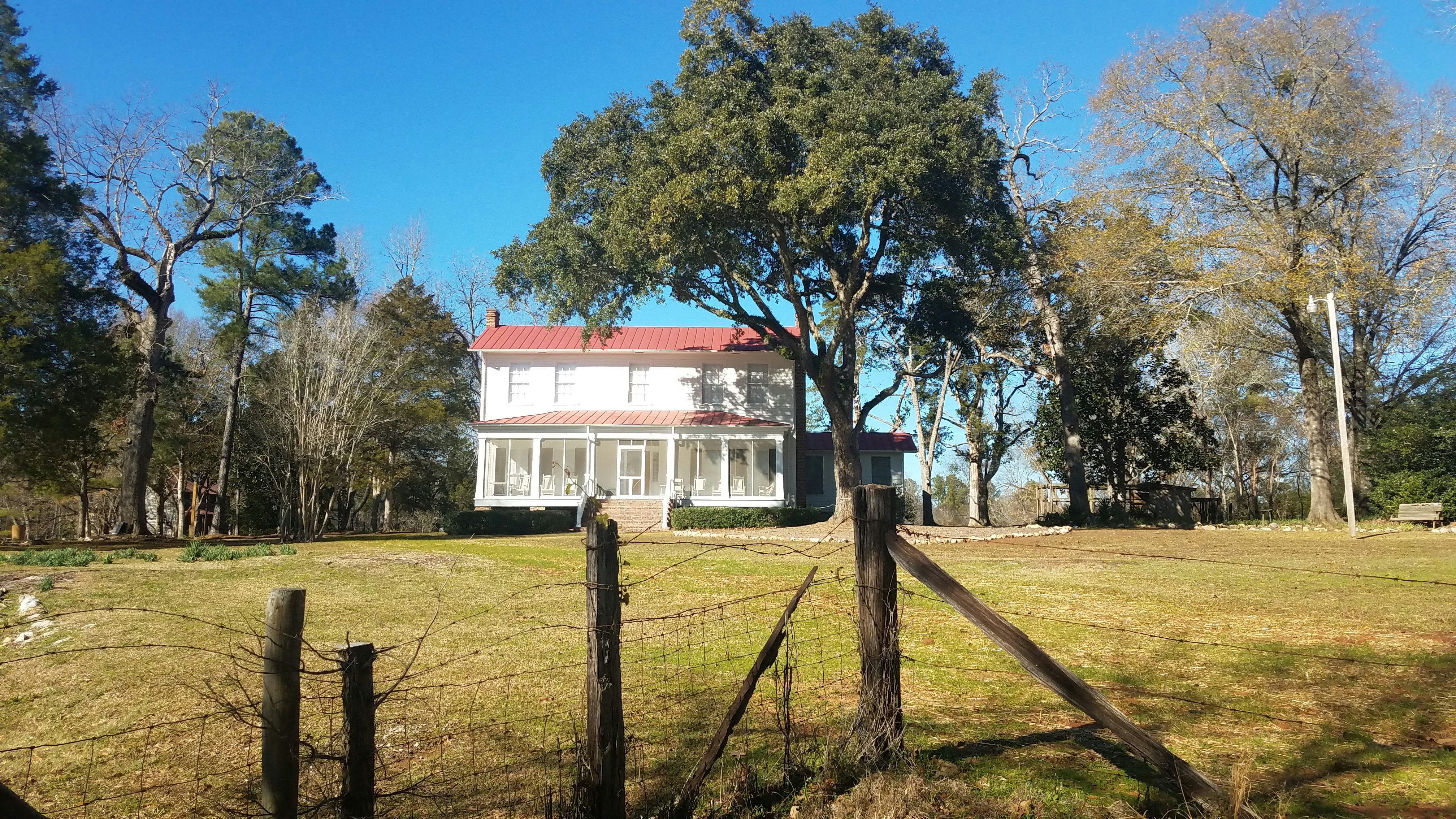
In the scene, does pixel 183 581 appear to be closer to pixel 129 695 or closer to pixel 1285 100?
pixel 129 695

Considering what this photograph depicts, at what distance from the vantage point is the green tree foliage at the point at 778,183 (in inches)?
872

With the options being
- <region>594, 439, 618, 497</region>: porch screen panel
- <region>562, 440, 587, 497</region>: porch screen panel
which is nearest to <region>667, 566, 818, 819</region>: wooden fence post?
<region>562, 440, 587, 497</region>: porch screen panel

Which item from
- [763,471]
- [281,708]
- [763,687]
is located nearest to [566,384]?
[763,471]

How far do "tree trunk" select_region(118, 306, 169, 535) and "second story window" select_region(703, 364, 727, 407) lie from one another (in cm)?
1900

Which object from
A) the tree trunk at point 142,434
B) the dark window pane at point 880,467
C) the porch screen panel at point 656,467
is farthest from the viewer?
the dark window pane at point 880,467

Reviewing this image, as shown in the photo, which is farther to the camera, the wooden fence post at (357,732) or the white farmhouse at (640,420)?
the white farmhouse at (640,420)

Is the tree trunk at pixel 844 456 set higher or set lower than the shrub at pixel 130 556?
higher

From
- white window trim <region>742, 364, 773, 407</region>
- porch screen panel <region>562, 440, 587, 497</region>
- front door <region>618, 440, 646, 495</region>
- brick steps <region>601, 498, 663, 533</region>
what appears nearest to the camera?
brick steps <region>601, 498, 663, 533</region>

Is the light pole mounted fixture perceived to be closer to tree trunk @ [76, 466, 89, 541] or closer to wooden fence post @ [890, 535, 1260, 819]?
wooden fence post @ [890, 535, 1260, 819]

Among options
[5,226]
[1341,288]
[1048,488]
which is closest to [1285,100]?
[1341,288]

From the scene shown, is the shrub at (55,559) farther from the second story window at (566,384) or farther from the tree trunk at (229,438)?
the second story window at (566,384)

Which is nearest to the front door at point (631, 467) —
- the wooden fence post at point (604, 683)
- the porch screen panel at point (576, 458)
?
the porch screen panel at point (576, 458)

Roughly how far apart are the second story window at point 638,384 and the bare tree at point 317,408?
10.3 metres

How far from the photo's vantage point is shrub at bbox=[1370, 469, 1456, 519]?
2206 centimetres
